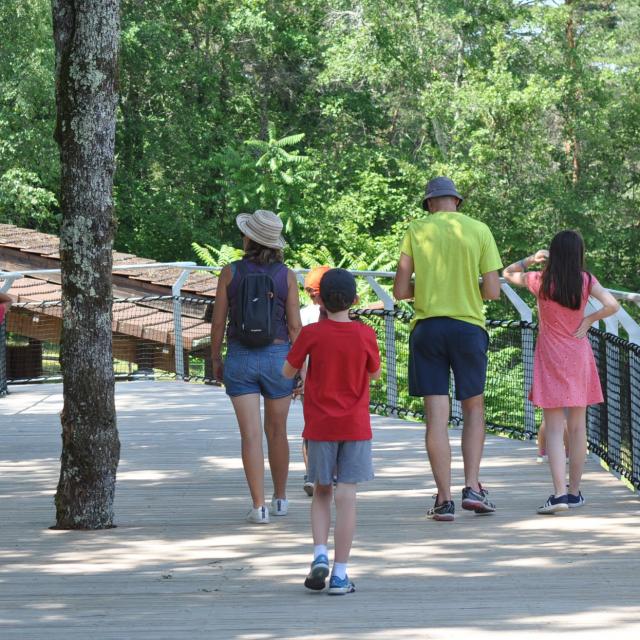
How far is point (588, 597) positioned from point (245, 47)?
1301 inches

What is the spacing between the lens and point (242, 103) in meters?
37.2

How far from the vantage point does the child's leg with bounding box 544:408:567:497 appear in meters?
6.61

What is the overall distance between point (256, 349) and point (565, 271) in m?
1.65

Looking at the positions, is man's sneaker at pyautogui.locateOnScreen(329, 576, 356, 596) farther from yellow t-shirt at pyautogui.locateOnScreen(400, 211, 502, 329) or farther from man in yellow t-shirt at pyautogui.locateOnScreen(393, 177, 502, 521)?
yellow t-shirt at pyautogui.locateOnScreen(400, 211, 502, 329)

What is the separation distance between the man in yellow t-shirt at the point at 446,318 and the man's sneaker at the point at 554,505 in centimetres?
27

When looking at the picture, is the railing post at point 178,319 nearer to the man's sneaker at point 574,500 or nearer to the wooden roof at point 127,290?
the wooden roof at point 127,290

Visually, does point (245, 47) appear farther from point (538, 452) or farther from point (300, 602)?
point (300, 602)

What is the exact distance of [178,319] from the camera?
527 inches

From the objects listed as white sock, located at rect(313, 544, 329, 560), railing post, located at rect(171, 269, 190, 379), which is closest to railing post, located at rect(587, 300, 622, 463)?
white sock, located at rect(313, 544, 329, 560)

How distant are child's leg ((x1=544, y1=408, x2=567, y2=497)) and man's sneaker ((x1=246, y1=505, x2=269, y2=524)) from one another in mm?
1500

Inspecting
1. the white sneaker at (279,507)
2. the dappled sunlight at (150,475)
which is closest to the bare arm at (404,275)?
the white sneaker at (279,507)

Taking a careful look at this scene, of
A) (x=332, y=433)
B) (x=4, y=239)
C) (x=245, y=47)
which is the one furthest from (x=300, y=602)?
(x=245, y=47)

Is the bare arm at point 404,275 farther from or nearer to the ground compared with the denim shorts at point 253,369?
farther from the ground

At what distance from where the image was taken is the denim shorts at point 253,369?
6.42 metres
